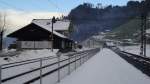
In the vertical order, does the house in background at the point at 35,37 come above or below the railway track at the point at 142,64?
above

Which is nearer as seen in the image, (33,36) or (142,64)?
(142,64)

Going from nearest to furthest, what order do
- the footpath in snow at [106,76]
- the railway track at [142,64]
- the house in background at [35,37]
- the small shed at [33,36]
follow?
1. the footpath in snow at [106,76]
2. the railway track at [142,64]
3. the house in background at [35,37]
4. the small shed at [33,36]

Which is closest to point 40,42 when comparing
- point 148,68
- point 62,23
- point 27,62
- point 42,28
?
point 42,28

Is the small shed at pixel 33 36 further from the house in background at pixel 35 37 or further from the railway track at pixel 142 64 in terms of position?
the railway track at pixel 142 64

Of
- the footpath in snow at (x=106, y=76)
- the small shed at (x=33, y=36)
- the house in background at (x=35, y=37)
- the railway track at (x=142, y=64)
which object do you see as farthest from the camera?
the small shed at (x=33, y=36)

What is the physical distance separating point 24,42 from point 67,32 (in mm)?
24320

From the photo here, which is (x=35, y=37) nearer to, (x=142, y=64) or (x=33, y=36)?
(x=33, y=36)

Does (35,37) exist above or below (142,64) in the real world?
above

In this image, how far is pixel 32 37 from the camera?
232 feet

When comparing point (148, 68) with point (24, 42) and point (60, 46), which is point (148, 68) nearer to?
point (24, 42)

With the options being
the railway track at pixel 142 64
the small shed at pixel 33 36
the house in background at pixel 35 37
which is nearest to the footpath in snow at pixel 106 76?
the railway track at pixel 142 64

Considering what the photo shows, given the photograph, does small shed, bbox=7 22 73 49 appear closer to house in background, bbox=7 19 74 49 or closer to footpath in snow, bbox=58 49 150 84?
house in background, bbox=7 19 74 49

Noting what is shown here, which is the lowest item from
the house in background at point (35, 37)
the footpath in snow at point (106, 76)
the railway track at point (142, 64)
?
the footpath in snow at point (106, 76)

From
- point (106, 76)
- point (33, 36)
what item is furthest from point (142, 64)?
point (33, 36)
